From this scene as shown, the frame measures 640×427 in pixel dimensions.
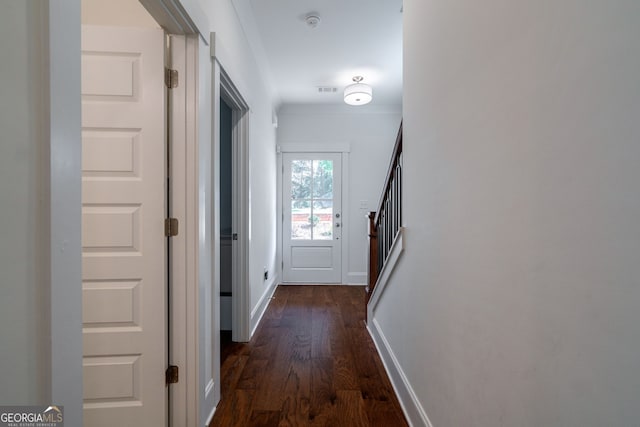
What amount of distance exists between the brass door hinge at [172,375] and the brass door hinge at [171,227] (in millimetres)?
644

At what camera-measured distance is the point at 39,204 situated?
0.67 metres

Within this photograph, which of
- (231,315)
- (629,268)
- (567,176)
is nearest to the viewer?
(629,268)

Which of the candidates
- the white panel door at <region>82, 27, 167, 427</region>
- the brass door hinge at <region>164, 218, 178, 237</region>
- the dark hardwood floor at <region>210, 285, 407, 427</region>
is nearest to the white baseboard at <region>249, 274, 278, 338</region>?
the dark hardwood floor at <region>210, 285, 407, 427</region>

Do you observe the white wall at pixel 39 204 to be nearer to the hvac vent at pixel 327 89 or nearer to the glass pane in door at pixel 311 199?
the hvac vent at pixel 327 89

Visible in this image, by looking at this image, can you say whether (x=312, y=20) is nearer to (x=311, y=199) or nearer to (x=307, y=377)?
(x=311, y=199)

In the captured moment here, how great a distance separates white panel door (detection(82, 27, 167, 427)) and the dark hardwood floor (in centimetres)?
53

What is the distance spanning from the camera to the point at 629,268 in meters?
0.51

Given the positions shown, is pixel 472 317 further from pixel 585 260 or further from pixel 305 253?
pixel 305 253

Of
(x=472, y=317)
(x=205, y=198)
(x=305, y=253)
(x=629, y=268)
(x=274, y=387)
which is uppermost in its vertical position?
(x=205, y=198)

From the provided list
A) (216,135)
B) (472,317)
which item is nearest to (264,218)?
(216,135)

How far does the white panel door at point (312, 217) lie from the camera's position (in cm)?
467

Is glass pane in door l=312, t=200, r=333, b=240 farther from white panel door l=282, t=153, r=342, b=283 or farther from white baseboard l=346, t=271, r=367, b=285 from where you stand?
white baseboard l=346, t=271, r=367, b=285

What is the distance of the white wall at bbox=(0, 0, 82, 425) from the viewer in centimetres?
61

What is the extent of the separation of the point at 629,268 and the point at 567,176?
0.67ft
